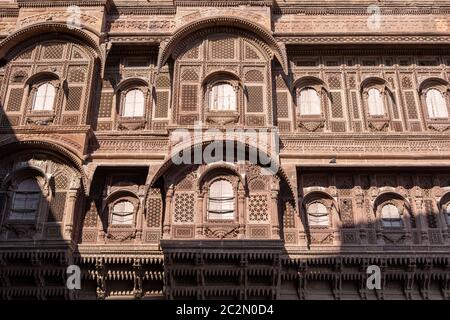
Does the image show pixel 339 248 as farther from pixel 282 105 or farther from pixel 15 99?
pixel 15 99

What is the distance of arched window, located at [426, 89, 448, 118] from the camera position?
17516 millimetres

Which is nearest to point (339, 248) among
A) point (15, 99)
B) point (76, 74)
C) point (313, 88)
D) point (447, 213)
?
point (447, 213)

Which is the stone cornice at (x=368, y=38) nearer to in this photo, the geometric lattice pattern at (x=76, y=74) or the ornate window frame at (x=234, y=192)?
the ornate window frame at (x=234, y=192)

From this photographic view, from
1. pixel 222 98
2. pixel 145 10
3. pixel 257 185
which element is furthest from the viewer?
pixel 145 10

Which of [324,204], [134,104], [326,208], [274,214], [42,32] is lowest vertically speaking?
[274,214]

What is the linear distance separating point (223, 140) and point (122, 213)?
133 inches

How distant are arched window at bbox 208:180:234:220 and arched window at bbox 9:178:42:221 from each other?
15.2 feet

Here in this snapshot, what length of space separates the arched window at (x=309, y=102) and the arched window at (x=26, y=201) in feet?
25.5

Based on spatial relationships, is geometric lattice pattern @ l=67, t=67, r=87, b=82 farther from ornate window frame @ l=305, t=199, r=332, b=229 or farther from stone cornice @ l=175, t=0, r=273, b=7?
ornate window frame @ l=305, t=199, r=332, b=229

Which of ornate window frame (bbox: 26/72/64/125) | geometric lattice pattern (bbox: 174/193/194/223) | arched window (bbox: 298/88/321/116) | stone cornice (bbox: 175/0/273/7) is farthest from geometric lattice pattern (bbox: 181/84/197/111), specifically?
ornate window frame (bbox: 26/72/64/125)

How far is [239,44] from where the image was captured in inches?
706

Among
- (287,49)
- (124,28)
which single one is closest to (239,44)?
(287,49)

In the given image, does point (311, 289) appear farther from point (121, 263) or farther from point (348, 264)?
point (121, 263)

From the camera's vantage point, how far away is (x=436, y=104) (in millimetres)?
17719
